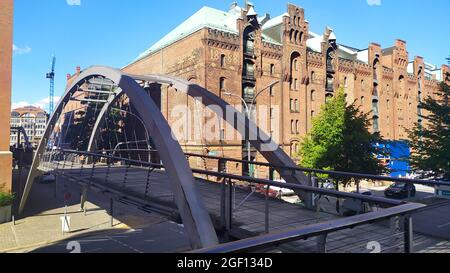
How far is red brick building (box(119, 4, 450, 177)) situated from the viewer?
30.2 meters

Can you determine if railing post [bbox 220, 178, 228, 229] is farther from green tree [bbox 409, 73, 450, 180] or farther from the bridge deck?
green tree [bbox 409, 73, 450, 180]

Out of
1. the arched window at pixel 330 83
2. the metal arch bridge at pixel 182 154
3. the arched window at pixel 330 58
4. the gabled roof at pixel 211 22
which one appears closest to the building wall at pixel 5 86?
the metal arch bridge at pixel 182 154

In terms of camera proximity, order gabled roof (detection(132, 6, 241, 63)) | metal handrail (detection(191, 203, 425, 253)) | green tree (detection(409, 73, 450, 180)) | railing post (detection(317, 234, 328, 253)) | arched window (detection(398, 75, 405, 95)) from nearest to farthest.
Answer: metal handrail (detection(191, 203, 425, 253)) → railing post (detection(317, 234, 328, 253)) → green tree (detection(409, 73, 450, 180)) → gabled roof (detection(132, 6, 241, 63)) → arched window (detection(398, 75, 405, 95))

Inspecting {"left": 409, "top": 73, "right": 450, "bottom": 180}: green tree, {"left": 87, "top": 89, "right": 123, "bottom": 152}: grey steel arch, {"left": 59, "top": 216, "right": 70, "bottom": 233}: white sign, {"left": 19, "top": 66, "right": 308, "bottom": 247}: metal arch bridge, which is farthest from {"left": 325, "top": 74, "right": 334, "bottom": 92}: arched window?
{"left": 59, "top": 216, "right": 70, "bottom": 233}: white sign

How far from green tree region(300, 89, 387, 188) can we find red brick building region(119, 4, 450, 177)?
9.25 metres

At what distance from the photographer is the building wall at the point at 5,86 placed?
71.7 feet

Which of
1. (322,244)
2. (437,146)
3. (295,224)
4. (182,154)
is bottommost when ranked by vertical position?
(295,224)

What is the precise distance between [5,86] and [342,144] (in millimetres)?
20980

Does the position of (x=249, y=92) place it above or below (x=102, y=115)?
above

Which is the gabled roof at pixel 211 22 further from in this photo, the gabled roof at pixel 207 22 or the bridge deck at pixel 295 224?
the bridge deck at pixel 295 224

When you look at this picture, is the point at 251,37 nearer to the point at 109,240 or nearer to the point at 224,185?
the point at 109,240

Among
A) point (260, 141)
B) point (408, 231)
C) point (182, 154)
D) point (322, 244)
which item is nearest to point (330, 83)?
point (260, 141)

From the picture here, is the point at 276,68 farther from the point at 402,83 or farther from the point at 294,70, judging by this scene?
the point at 402,83

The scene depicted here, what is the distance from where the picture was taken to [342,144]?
63.1 feet
